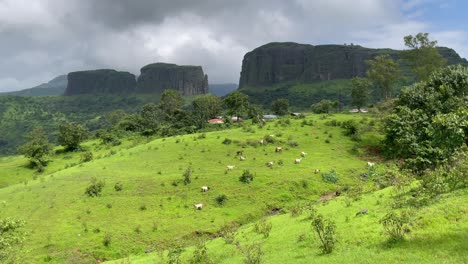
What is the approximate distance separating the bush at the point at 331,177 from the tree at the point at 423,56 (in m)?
48.2

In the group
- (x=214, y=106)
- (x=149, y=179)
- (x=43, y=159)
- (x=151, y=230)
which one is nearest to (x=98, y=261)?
(x=151, y=230)

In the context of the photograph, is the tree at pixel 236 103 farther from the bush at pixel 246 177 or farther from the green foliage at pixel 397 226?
the green foliage at pixel 397 226

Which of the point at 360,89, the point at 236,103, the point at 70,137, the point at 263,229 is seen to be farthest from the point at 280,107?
the point at 263,229

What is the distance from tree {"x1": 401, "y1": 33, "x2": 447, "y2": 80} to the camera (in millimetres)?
78500

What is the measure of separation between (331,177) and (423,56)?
5305 centimetres

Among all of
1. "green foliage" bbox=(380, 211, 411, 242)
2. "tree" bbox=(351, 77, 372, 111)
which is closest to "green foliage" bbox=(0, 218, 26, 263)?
"green foliage" bbox=(380, 211, 411, 242)

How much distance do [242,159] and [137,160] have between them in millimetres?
15061

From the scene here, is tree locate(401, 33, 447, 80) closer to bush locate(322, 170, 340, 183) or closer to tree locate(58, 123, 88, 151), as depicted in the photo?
bush locate(322, 170, 340, 183)

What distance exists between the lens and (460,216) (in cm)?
1559

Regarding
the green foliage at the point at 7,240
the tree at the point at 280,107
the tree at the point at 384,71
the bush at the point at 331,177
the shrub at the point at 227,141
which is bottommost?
the bush at the point at 331,177

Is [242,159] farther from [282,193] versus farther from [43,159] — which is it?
[43,159]

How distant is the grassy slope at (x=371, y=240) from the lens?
13.8 meters

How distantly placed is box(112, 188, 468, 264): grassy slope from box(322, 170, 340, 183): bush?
1803 cm

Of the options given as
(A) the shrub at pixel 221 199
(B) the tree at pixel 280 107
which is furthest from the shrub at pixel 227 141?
(B) the tree at pixel 280 107
